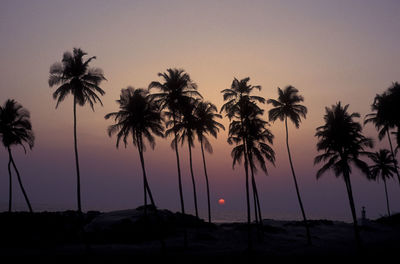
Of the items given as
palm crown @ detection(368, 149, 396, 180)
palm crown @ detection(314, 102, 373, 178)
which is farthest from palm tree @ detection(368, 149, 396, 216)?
palm crown @ detection(314, 102, 373, 178)

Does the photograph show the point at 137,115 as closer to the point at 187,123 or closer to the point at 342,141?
the point at 187,123

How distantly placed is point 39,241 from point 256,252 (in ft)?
71.7

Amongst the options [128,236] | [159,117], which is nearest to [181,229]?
[128,236]

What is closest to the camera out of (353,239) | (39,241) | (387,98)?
(39,241)

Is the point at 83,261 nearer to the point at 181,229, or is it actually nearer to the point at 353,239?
the point at 181,229

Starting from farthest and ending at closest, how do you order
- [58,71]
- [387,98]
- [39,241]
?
[387,98]
[39,241]
[58,71]

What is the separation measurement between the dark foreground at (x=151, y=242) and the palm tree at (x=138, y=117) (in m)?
5.89

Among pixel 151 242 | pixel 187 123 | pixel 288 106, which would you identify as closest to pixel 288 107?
pixel 288 106

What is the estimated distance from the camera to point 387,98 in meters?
40.2

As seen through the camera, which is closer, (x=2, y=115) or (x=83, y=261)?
(x=83, y=261)

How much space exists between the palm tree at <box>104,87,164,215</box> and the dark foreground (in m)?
5.89

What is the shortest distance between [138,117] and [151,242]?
14071 millimetres

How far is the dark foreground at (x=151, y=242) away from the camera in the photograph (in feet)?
98.8

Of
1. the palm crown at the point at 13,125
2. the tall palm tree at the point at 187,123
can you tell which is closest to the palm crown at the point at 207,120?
the tall palm tree at the point at 187,123
